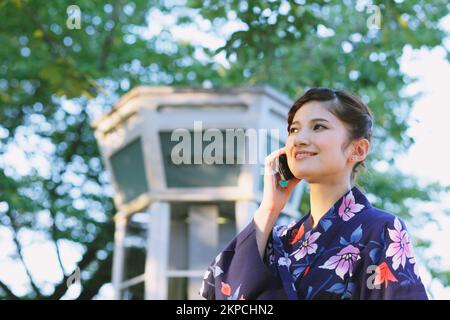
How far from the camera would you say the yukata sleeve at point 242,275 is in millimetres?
1753

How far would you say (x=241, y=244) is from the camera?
1869mm

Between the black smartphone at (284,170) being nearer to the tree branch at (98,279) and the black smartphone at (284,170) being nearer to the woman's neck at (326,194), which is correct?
the woman's neck at (326,194)

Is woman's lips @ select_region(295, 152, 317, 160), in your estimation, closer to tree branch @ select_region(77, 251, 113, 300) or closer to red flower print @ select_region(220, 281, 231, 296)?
red flower print @ select_region(220, 281, 231, 296)

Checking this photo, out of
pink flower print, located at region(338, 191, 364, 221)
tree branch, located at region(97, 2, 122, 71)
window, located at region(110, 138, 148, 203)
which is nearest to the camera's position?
pink flower print, located at region(338, 191, 364, 221)

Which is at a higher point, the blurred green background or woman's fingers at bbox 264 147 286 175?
the blurred green background

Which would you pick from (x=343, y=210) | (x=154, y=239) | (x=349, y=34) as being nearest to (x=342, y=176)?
(x=343, y=210)

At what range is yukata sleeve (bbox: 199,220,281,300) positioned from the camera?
1.75m

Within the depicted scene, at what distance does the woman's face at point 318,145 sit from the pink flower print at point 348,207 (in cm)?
6

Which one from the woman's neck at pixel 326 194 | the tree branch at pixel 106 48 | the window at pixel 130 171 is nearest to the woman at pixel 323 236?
the woman's neck at pixel 326 194

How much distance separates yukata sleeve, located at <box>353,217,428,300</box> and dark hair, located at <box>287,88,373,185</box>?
0.27 m

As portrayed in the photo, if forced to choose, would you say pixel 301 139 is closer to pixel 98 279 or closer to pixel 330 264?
pixel 330 264

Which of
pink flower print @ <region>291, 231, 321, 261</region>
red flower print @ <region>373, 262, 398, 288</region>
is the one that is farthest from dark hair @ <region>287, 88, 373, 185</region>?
red flower print @ <region>373, 262, 398, 288</region>

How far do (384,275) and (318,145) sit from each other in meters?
0.35

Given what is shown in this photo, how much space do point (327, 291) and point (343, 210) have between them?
10.9 inches
